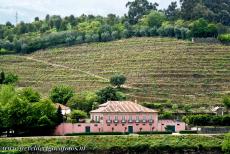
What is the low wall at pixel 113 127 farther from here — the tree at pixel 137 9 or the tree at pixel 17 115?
the tree at pixel 137 9

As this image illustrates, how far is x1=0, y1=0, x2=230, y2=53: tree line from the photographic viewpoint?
466 ft

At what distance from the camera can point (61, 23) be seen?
16362 centimetres

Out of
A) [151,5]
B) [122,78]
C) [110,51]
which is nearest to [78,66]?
[110,51]

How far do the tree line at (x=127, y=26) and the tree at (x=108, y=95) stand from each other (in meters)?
38.7

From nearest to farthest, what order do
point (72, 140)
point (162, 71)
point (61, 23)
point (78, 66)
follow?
point (72, 140)
point (162, 71)
point (78, 66)
point (61, 23)

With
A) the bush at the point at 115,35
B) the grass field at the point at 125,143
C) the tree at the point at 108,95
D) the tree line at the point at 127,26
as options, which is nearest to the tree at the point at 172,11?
the tree line at the point at 127,26

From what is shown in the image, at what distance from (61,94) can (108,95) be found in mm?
6593

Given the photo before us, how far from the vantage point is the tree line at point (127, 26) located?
466 ft

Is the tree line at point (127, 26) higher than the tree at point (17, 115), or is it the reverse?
the tree line at point (127, 26)

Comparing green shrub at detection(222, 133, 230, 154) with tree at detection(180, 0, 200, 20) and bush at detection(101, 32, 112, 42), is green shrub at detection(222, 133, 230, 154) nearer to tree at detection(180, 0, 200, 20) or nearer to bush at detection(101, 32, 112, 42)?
bush at detection(101, 32, 112, 42)

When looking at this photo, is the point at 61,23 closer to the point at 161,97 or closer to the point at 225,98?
the point at 161,97

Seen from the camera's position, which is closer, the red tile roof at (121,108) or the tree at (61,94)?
the red tile roof at (121,108)

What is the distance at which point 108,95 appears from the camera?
340 feet

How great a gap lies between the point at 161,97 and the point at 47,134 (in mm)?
27132
